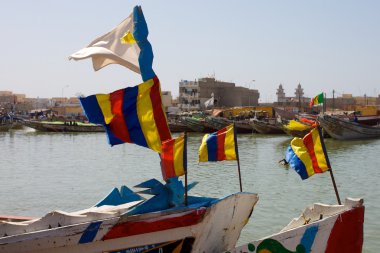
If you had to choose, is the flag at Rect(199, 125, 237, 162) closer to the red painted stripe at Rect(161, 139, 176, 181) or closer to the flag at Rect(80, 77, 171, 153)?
the red painted stripe at Rect(161, 139, 176, 181)

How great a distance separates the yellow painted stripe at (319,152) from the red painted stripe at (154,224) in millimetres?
1740

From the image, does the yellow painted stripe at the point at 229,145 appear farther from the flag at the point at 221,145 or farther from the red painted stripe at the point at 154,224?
the red painted stripe at the point at 154,224

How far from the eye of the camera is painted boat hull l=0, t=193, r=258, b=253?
6.25 m

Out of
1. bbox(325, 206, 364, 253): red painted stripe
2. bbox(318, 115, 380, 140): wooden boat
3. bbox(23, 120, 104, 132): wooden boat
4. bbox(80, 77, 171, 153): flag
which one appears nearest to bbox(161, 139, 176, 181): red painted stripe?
bbox(80, 77, 171, 153): flag

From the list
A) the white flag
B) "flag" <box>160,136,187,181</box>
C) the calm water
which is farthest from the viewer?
the calm water

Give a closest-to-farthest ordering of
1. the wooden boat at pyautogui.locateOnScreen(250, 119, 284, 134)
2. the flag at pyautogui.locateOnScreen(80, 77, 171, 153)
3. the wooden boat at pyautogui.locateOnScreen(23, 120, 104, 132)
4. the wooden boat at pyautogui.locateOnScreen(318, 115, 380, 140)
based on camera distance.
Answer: the flag at pyautogui.locateOnScreen(80, 77, 171, 153), the wooden boat at pyautogui.locateOnScreen(318, 115, 380, 140), the wooden boat at pyautogui.locateOnScreen(250, 119, 284, 134), the wooden boat at pyautogui.locateOnScreen(23, 120, 104, 132)

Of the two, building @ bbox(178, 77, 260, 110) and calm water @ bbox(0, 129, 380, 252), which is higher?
building @ bbox(178, 77, 260, 110)

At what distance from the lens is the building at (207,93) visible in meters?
71.7

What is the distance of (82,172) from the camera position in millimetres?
21500

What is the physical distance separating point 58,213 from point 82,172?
50.4 ft

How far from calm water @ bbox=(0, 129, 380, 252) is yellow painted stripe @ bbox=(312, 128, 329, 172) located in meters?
3.06

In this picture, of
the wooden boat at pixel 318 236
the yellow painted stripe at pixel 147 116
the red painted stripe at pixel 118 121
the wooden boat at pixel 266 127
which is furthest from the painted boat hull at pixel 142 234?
the wooden boat at pixel 266 127

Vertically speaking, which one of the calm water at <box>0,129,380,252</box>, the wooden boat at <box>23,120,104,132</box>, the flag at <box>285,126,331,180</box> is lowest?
the calm water at <box>0,129,380,252</box>

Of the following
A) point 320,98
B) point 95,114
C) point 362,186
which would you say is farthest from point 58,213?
point 320,98
